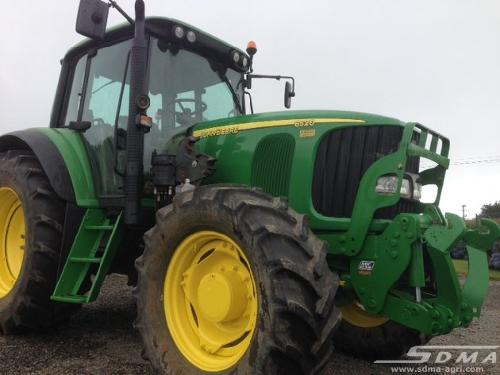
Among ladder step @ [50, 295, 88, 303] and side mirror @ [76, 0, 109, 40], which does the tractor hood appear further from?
ladder step @ [50, 295, 88, 303]

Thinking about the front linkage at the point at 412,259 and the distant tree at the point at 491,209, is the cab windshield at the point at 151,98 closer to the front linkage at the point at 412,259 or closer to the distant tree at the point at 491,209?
the front linkage at the point at 412,259

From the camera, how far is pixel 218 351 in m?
3.17

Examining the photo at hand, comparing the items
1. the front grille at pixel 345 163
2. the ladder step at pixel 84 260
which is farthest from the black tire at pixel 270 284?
the ladder step at pixel 84 260

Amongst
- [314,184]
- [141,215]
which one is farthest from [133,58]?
[314,184]

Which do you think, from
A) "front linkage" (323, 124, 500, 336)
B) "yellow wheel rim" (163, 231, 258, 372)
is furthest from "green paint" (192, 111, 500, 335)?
"yellow wheel rim" (163, 231, 258, 372)

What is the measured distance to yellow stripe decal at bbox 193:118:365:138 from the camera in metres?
3.68

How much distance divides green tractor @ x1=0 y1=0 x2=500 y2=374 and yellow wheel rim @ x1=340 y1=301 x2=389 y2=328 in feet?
0.04

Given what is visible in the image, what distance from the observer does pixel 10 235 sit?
16.5 feet

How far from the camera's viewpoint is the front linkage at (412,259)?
10.2 feet

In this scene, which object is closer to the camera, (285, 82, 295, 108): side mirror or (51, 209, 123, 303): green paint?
(51, 209, 123, 303): green paint

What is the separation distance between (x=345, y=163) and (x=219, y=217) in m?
1.10

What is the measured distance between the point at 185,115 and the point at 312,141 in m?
1.47

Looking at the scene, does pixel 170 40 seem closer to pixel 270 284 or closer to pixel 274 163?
pixel 274 163

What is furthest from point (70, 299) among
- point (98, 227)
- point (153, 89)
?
point (153, 89)
